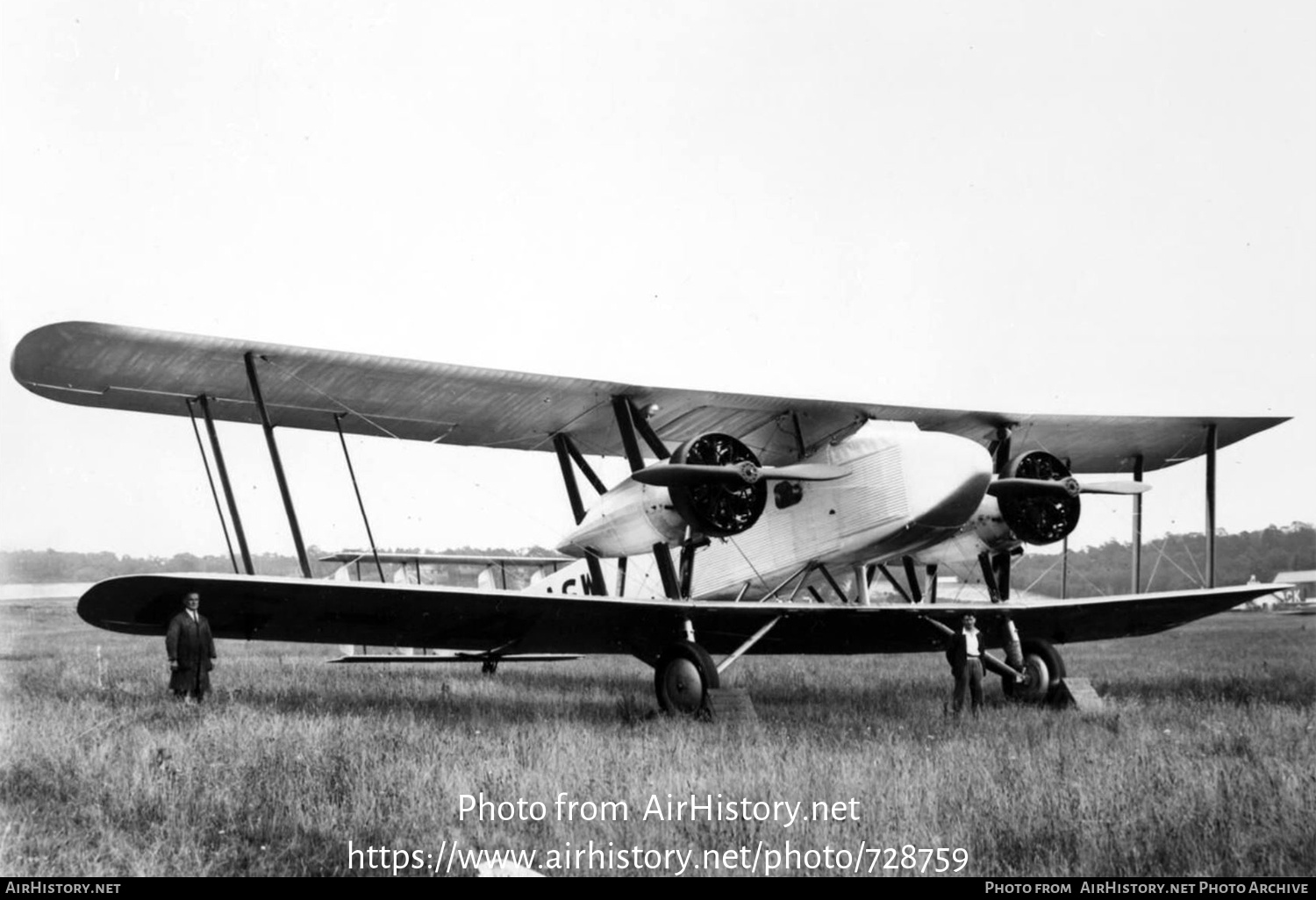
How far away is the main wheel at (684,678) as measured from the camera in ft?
29.6

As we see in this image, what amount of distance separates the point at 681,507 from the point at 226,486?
13.6 ft

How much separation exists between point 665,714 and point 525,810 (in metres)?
4.07

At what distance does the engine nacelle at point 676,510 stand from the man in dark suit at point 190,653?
3.59 m

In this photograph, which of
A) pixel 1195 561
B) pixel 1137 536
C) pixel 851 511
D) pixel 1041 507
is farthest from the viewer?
pixel 1195 561

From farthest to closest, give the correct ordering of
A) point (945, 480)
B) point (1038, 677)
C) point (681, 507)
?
point (1038, 677)
point (945, 480)
point (681, 507)

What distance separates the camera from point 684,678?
9172 millimetres

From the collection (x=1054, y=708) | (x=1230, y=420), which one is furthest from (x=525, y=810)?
(x=1230, y=420)

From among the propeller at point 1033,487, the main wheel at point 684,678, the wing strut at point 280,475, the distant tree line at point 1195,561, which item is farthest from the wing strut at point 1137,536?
the distant tree line at point 1195,561

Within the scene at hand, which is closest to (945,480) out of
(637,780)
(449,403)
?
(637,780)

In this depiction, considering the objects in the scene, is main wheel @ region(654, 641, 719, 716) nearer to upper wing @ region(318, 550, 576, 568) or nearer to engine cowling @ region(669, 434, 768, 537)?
engine cowling @ region(669, 434, 768, 537)

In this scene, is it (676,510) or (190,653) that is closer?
(676,510)

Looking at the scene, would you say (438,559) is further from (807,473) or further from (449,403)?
(807,473)

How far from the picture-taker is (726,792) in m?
5.66

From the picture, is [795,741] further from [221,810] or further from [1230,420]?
[1230,420]
